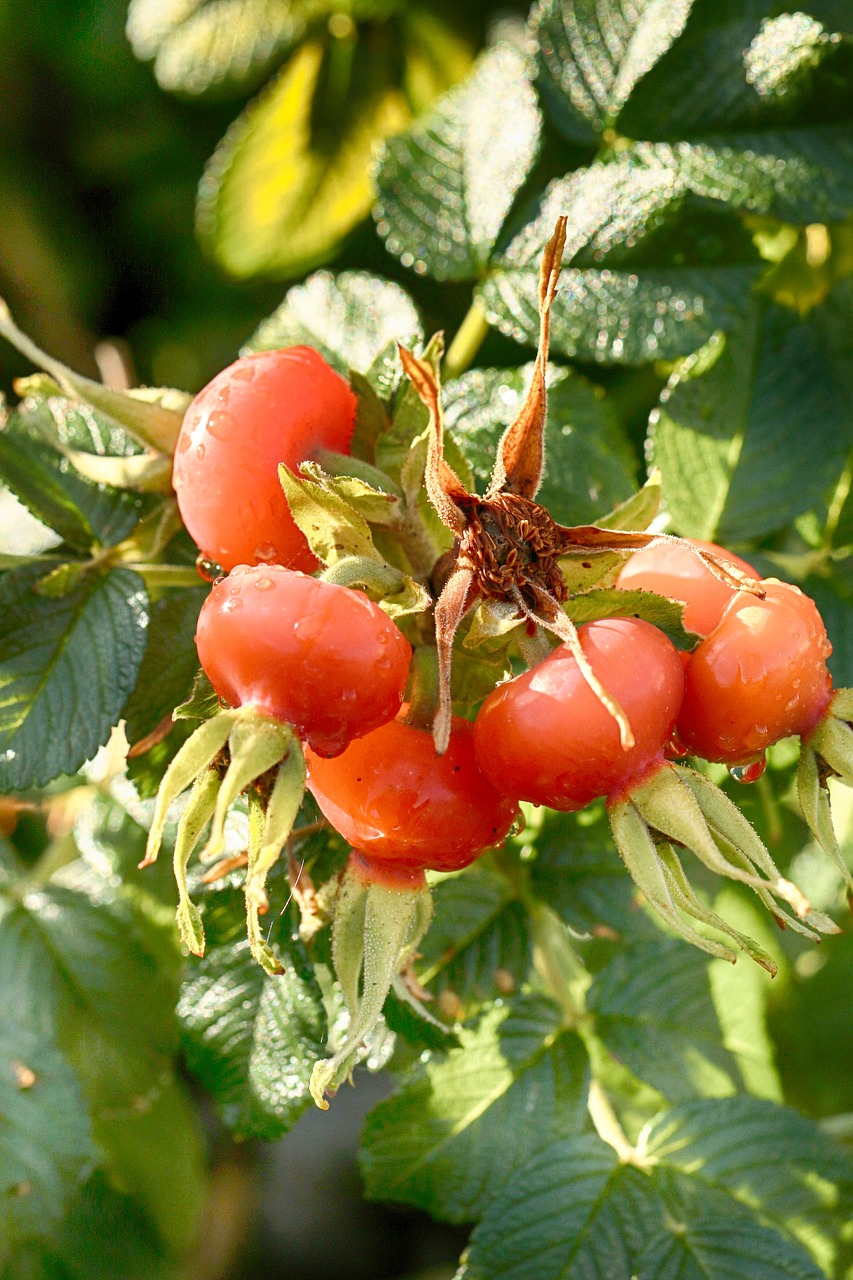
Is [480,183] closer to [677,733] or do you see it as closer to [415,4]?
[415,4]

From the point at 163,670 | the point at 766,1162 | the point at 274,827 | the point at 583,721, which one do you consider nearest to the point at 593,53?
the point at 163,670

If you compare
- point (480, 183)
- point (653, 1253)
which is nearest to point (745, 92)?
point (480, 183)

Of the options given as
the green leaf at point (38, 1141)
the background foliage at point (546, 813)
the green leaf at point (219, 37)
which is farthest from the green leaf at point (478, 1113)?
the green leaf at point (219, 37)

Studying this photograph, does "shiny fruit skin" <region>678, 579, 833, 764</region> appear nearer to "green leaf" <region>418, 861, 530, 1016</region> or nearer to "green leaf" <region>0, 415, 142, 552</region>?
"green leaf" <region>418, 861, 530, 1016</region>

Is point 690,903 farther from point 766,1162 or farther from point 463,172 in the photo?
point 463,172

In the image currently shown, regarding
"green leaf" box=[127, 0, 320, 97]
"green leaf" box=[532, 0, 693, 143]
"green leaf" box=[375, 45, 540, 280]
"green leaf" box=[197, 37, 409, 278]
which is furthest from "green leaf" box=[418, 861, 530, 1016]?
"green leaf" box=[127, 0, 320, 97]

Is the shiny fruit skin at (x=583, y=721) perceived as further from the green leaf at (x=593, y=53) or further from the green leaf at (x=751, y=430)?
the green leaf at (x=593, y=53)
